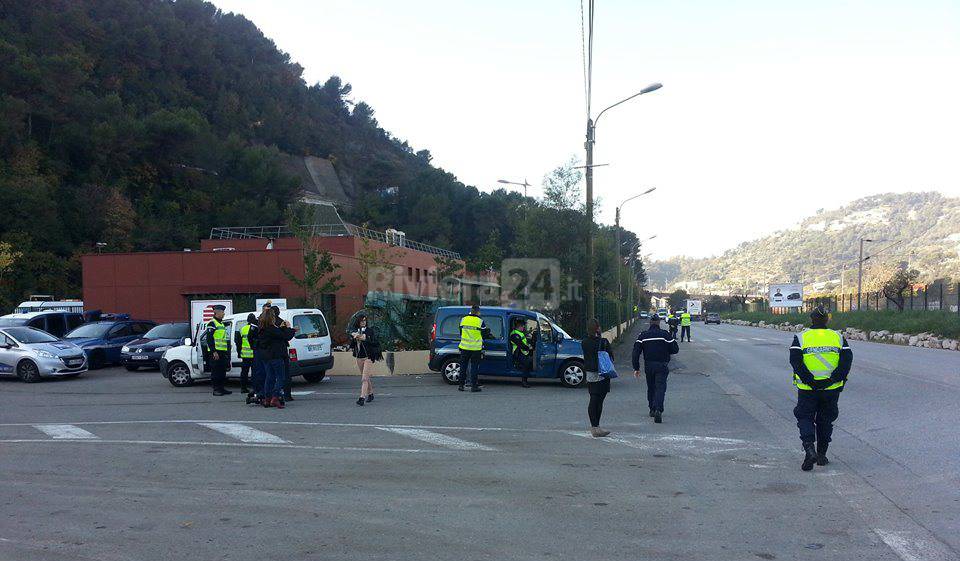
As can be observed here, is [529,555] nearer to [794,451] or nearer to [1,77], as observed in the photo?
[794,451]

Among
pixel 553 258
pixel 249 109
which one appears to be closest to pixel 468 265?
pixel 553 258

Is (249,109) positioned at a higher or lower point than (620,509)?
higher

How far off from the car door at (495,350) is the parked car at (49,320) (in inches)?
602

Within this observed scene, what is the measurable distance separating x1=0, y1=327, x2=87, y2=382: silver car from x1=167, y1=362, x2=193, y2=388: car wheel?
353 centimetres

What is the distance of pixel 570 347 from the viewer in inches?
658

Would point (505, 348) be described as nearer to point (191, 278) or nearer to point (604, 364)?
point (604, 364)

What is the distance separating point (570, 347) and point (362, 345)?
5.25m

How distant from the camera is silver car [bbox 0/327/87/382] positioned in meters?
18.6

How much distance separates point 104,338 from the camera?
23078 millimetres

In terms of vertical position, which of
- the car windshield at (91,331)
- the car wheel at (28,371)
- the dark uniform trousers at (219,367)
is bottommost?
the car wheel at (28,371)

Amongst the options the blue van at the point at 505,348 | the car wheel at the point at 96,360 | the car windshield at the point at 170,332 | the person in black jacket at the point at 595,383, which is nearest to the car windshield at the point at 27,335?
the car wheel at the point at 96,360

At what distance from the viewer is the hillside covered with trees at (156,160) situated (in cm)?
4912

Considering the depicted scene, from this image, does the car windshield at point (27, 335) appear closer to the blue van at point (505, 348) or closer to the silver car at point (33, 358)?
the silver car at point (33, 358)

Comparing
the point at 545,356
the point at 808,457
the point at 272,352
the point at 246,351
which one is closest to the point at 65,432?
the point at 272,352
